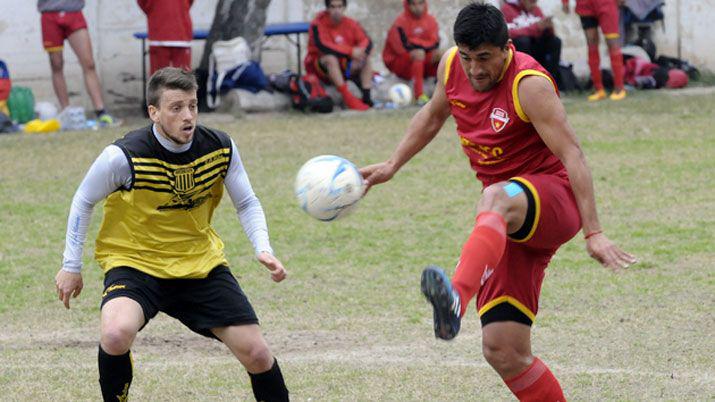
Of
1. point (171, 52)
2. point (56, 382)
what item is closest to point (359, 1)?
point (171, 52)

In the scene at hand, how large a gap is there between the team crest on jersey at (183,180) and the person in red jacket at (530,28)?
11697mm

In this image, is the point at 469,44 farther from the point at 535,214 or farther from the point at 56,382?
the point at 56,382

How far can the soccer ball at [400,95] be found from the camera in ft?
52.8

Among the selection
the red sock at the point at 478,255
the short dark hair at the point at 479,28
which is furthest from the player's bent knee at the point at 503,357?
the short dark hair at the point at 479,28

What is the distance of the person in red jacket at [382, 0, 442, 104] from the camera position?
16594 mm

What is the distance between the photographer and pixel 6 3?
17.3 m

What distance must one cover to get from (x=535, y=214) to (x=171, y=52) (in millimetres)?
10717

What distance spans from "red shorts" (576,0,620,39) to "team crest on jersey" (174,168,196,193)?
38.3 ft

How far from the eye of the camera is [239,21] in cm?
1670

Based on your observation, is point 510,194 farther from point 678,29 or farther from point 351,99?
point 678,29

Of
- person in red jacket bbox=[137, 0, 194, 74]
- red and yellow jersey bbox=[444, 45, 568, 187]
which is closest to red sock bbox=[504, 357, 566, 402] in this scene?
red and yellow jersey bbox=[444, 45, 568, 187]

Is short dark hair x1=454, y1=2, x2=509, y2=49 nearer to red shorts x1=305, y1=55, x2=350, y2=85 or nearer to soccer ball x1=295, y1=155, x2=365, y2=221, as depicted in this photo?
soccer ball x1=295, y1=155, x2=365, y2=221

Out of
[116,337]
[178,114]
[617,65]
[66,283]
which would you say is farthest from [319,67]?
[116,337]

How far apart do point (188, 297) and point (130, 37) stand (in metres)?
13.0
